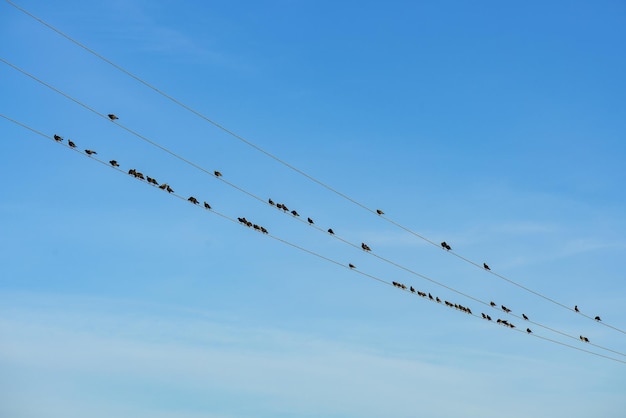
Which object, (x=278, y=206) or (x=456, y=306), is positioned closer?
(x=278, y=206)

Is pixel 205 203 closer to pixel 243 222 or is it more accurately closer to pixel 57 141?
pixel 243 222

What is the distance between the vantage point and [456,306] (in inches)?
2623

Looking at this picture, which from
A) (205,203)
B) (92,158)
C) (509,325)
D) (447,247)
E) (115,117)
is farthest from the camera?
(509,325)

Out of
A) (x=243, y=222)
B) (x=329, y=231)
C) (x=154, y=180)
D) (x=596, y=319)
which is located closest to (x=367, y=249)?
(x=329, y=231)

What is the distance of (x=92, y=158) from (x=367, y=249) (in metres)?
18.4

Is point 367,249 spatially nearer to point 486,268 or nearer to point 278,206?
point 278,206

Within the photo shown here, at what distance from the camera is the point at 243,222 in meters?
52.0

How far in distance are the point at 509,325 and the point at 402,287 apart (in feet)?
31.4

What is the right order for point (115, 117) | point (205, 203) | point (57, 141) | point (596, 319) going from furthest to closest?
1. point (596, 319)
2. point (205, 203)
3. point (115, 117)
4. point (57, 141)

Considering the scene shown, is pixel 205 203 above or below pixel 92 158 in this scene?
above

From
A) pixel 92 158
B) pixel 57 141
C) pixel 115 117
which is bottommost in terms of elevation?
pixel 92 158

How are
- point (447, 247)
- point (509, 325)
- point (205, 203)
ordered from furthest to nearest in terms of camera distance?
1. point (509, 325)
2. point (447, 247)
3. point (205, 203)

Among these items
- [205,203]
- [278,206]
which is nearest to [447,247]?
[278,206]

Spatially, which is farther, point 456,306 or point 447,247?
point 456,306
